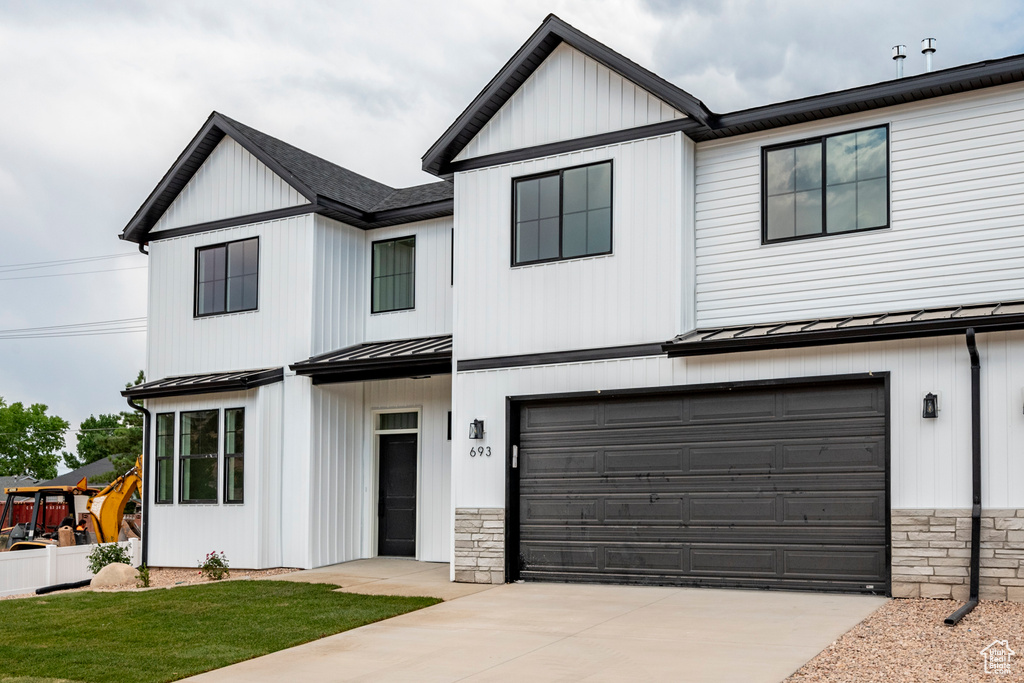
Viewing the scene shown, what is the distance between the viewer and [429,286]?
17.0 m

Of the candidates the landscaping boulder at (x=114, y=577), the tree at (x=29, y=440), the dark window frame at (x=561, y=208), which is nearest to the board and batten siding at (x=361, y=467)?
the landscaping boulder at (x=114, y=577)

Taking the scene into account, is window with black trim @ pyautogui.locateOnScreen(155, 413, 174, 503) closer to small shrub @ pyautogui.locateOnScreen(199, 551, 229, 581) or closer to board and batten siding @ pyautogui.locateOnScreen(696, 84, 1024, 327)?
small shrub @ pyautogui.locateOnScreen(199, 551, 229, 581)

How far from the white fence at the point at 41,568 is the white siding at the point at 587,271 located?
746 cm

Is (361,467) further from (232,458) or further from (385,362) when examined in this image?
(385,362)

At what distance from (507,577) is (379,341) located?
5.61 metres

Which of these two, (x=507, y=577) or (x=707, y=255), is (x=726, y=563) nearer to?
(x=507, y=577)

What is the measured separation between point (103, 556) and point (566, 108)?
10.3m

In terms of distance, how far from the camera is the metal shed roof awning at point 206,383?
16.5 metres

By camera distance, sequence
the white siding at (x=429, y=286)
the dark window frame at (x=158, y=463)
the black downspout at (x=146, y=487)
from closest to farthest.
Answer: the white siding at (x=429, y=286)
the dark window frame at (x=158, y=463)
the black downspout at (x=146, y=487)

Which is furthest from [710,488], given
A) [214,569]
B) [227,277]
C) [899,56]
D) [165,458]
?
[165,458]

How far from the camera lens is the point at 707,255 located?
43.0 ft

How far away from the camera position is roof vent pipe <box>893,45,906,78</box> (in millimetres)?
12719

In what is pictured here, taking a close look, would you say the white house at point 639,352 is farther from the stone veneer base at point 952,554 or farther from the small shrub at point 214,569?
the small shrub at point 214,569

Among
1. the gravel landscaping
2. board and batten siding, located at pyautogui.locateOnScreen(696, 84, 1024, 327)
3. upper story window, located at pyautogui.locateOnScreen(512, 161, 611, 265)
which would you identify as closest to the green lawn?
upper story window, located at pyautogui.locateOnScreen(512, 161, 611, 265)
